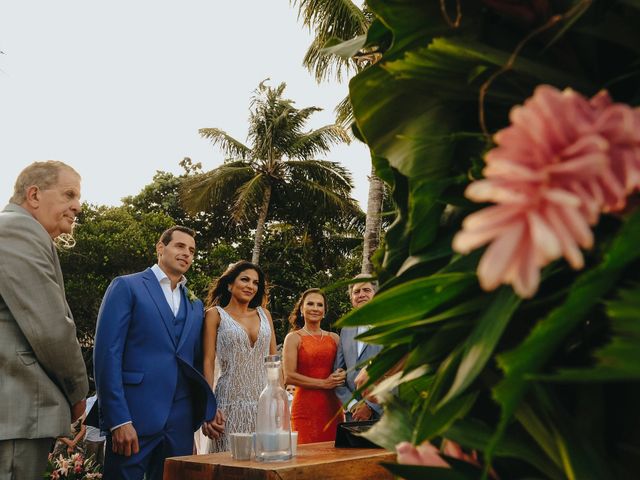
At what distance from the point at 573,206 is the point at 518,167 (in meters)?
0.03

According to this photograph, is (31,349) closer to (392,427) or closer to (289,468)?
(289,468)

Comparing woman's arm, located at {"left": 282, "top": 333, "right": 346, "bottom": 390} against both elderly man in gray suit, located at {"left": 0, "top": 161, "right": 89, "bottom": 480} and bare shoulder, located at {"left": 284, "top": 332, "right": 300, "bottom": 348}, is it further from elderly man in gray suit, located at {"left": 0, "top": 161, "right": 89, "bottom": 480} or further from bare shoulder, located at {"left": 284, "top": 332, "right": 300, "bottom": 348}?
elderly man in gray suit, located at {"left": 0, "top": 161, "right": 89, "bottom": 480}

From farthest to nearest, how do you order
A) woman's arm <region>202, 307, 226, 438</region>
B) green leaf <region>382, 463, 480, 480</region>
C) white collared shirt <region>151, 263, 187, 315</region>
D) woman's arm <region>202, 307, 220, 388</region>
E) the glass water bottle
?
woman's arm <region>202, 307, 220, 388</region> < woman's arm <region>202, 307, 226, 438</region> < white collared shirt <region>151, 263, 187, 315</region> < the glass water bottle < green leaf <region>382, 463, 480, 480</region>

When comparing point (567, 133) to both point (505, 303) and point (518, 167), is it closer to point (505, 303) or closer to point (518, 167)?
point (518, 167)

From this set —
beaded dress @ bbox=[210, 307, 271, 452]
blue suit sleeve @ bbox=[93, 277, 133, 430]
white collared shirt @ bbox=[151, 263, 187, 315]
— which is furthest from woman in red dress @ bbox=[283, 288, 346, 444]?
blue suit sleeve @ bbox=[93, 277, 133, 430]

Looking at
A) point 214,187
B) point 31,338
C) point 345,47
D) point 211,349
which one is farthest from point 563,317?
point 214,187

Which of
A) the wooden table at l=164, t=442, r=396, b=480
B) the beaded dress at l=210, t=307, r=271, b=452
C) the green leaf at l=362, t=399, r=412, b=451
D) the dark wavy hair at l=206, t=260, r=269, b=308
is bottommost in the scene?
the wooden table at l=164, t=442, r=396, b=480

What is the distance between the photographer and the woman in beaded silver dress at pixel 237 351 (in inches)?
203

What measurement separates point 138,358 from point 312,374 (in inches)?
99.1

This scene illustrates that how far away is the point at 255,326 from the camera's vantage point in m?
5.64

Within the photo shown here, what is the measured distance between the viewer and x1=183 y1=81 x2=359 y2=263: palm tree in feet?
79.2

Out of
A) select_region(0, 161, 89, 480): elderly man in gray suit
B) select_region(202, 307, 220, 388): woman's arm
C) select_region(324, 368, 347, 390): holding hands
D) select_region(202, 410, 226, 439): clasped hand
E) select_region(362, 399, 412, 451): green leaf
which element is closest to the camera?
select_region(362, 399, 412, 451): green leaf

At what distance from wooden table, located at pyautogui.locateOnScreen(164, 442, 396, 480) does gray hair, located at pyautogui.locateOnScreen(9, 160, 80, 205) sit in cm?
161

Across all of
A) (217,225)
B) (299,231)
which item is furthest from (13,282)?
(217,225)
